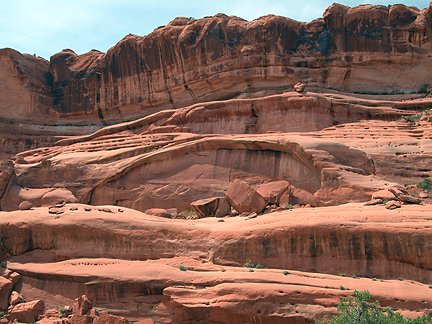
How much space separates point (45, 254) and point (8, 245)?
124 centimetres

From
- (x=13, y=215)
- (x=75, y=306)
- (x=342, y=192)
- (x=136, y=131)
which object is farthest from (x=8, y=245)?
(x=136, y=131)

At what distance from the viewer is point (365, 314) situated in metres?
8.55

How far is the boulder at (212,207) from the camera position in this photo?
16.3 m

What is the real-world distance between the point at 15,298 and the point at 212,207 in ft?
23.6

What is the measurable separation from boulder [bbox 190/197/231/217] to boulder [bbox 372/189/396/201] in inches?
215

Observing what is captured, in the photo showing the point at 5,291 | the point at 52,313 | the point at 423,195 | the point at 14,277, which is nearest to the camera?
the point at 52,313

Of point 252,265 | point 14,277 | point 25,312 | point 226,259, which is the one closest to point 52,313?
point 25,312

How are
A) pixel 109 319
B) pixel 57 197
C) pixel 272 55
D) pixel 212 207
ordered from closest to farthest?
pixel 109 319
pixel 212 207
pixel 57 197
pixel 272 55

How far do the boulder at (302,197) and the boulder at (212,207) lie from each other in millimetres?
2697

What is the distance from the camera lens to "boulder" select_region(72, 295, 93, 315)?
11102 mm

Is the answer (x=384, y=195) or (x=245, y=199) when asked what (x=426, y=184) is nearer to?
(x=384, y=195)

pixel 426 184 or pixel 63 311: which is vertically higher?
pixel 426 184

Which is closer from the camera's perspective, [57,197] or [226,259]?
[226,259]

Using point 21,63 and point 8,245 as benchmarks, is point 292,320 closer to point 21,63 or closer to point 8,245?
point 8,245
